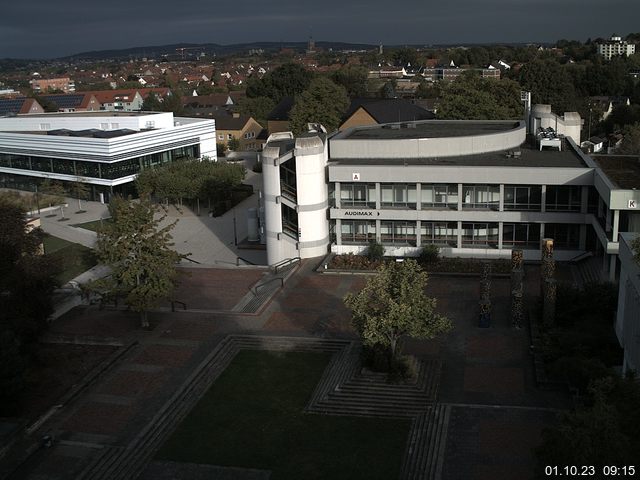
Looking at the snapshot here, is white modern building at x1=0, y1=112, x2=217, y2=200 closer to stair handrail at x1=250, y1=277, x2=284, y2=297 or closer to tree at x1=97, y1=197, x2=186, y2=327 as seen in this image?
stair handrail at x1=250, y1=277, x2=284, y2=297

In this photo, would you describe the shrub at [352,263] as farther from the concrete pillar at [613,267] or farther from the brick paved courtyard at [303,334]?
the concrete pillar at [613,267]

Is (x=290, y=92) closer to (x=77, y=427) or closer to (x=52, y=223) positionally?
(x=52, y=223)

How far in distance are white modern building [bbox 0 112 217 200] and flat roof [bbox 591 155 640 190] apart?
3991 cm

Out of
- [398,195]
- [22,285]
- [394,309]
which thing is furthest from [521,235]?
[22,285]

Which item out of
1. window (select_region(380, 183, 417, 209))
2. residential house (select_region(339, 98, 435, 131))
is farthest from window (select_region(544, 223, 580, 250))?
residential house (select_region(339, 98, 435, 131))

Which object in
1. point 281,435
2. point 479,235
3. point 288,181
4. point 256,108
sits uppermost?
Answer: point 288,181

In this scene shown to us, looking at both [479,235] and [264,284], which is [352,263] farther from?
[479,235]

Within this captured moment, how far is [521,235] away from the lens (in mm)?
38000

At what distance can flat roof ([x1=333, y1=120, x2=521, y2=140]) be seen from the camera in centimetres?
4443

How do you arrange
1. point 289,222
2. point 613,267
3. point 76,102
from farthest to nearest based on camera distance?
point 76,102
point 289,222
point 613,267

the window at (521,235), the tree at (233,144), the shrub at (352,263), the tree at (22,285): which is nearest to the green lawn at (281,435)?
the tree at (22,285)

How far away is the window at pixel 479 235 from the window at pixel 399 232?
2.78 metres

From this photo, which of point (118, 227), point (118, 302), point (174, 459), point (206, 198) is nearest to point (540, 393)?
point (174, 459)

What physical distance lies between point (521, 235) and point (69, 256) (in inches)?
1077
